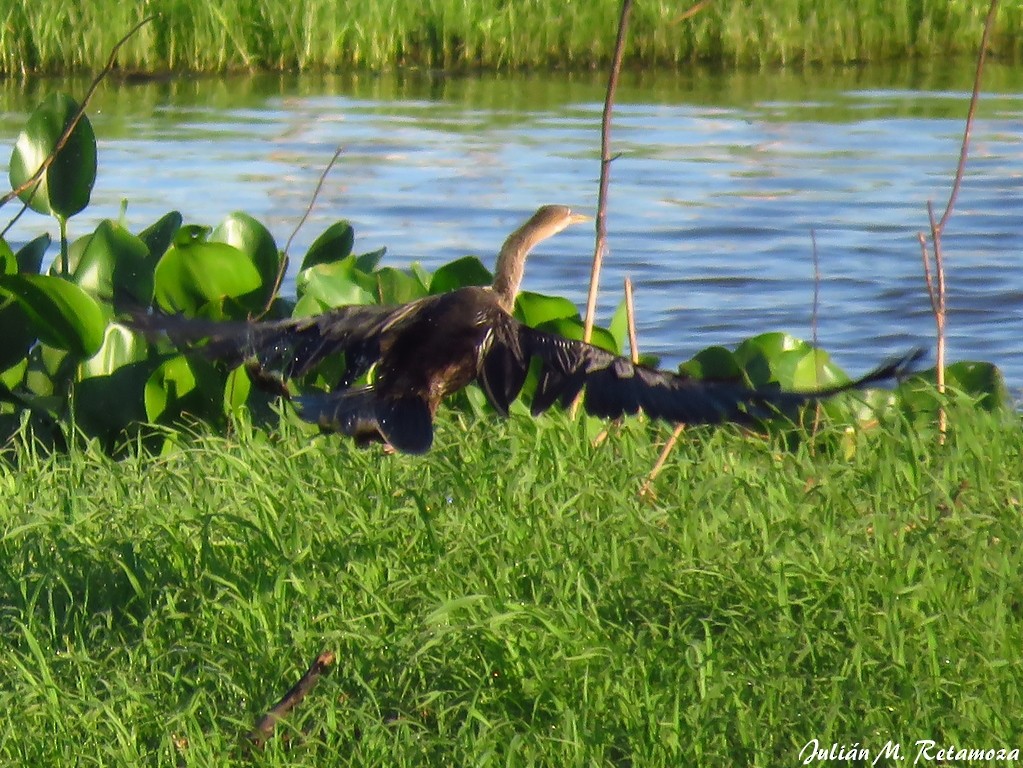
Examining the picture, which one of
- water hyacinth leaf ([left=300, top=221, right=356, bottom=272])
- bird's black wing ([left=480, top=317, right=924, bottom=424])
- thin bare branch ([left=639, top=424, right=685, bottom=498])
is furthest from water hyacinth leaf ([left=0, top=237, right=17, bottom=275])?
thin bare branch ([left=639, top=424, right=685, bottom=498])

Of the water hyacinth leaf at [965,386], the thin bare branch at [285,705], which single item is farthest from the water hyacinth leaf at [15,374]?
the water hyacinth leaf at [965,386]

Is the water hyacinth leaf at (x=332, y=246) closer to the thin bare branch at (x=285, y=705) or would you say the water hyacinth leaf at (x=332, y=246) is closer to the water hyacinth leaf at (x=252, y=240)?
the water hyacinth leaf at (x=252, y=240)

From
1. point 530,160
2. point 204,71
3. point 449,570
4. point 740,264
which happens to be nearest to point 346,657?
point 449,570

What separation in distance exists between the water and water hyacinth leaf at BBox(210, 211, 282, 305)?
7.23ft

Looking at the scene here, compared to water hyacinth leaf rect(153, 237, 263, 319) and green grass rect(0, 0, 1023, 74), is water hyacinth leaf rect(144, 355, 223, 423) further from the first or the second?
green grass rect(0, 0, 1023, 74)

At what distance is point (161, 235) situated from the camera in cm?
521

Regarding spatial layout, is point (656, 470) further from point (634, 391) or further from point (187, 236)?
point (187, 236)

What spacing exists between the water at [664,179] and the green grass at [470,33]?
10.4 inches

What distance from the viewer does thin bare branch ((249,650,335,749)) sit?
2.87 m

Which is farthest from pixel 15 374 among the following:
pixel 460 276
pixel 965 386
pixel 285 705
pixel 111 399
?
pixel 965 386

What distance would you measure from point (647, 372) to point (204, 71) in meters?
11.2

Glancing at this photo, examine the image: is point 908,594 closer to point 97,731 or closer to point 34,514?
point 97,731

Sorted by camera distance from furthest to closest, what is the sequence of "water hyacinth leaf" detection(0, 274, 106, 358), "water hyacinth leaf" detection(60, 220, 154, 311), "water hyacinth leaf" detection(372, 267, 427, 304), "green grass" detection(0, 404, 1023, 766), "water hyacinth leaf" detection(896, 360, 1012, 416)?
"water hyacinth leaf" detection(372, 267, 427, 304) → "water hyacinth leaf" detection(60, 220, 154, 311) → "water hyacinth leaf" detection(896, 360, 1012, 416) → "water hyacinth leaf" detection(0, 274, 106, 358) → "green grass" detection(0, 404, 1023, 766)

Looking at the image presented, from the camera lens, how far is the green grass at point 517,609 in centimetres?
283
